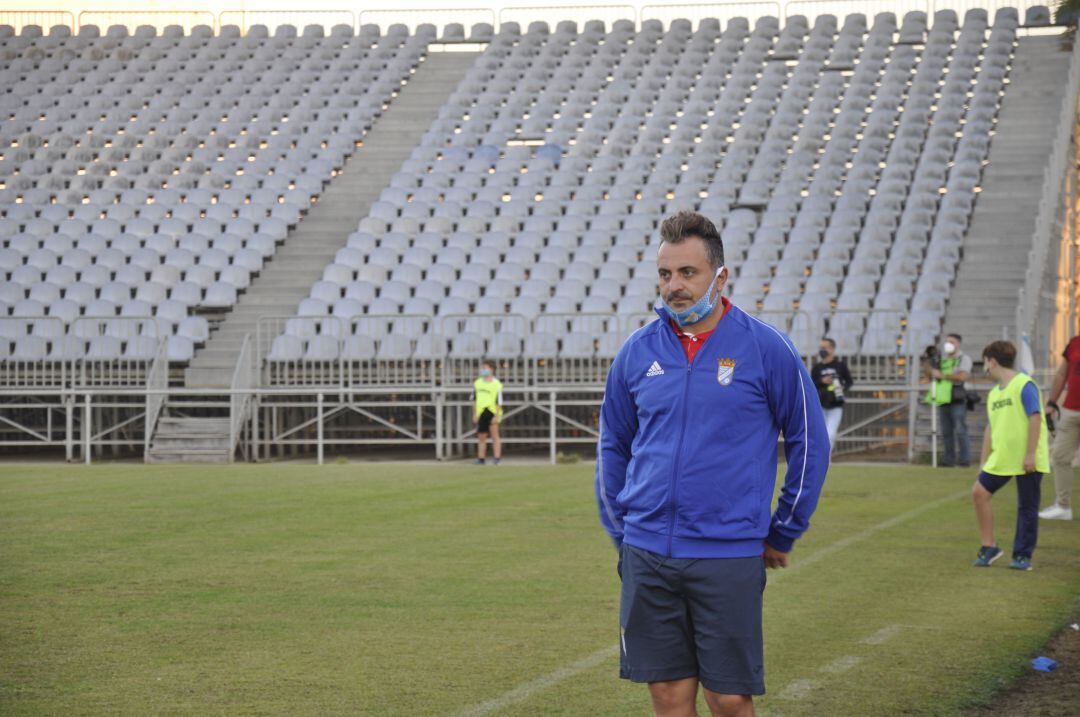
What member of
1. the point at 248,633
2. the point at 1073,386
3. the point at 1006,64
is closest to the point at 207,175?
the point at 1006,64

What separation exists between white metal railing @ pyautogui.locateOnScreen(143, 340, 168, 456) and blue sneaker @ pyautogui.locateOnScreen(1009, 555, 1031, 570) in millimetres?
15972

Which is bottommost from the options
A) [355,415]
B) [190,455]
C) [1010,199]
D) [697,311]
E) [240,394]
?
[190,455]

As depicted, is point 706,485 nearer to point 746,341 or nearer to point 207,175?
point 746,341

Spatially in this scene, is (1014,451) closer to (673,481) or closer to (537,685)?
(537,685)

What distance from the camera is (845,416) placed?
946 inches

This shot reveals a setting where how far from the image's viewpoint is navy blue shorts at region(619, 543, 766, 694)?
423cm

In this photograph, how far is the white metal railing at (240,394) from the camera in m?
23.1

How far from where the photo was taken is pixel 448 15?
4150 centimetres

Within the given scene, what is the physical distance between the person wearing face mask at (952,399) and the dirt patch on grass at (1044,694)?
554 inches

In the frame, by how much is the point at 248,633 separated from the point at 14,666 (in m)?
1.32

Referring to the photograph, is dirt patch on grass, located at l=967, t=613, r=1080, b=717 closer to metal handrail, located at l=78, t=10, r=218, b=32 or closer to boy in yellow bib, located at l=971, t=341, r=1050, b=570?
boy in yellow bib, located at l=971, t=341, r=1050, b=570

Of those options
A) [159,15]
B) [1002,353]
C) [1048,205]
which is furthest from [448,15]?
[1002,353]

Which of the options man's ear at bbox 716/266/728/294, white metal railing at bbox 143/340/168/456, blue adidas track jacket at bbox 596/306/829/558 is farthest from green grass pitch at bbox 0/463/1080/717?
white metal railing at bbox 143/340/168/456

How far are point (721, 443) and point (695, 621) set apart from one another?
0.55m
